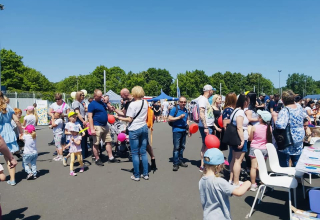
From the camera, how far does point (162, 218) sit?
3543 mm

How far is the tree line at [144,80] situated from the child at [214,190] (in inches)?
1985

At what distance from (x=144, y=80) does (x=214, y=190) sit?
2746 inches

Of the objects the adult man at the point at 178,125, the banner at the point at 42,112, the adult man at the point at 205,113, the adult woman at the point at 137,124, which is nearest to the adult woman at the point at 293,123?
the adult man at the point at 205,113

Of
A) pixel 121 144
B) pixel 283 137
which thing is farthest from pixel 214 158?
pixel 121 144

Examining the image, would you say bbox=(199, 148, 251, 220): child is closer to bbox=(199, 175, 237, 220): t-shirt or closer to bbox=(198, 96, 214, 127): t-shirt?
bbox=(199, 175, 237, 220): t-shirt

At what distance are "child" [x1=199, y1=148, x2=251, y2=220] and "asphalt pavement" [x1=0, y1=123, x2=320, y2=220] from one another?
129cm

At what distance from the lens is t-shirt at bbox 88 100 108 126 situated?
6.22 metres

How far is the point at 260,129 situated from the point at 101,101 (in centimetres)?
403

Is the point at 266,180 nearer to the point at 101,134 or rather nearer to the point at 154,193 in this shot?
the point at 154,193

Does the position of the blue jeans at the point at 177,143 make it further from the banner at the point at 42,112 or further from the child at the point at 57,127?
the banner at the point at 42,112

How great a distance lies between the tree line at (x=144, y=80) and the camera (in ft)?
167

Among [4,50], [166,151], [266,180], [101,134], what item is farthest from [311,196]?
[4,50]

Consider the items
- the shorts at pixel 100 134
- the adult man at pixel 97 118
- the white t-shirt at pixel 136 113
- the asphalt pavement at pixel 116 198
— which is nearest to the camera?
the asphalt pavement at pixel 116 198

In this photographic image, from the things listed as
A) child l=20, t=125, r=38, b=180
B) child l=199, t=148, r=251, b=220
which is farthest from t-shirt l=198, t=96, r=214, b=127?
child l=20, t=125, r=38, b=180
